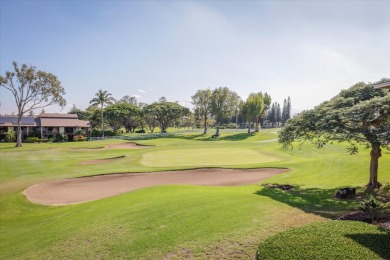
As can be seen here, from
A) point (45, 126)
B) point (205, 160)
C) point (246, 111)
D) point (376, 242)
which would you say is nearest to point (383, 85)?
point (376, 242)

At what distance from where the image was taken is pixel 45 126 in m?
80.9

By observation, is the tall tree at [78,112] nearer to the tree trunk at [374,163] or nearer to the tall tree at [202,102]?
the tall tree at [202,102]

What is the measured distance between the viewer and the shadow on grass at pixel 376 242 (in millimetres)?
7680

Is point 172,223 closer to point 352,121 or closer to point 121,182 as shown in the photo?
point 352,121

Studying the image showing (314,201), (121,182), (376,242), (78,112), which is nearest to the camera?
(376,242)

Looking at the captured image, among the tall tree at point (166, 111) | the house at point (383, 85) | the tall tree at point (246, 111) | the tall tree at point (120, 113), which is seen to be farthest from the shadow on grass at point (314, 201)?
the tall tree at point (120, 113)

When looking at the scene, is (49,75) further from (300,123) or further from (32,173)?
(300,123)

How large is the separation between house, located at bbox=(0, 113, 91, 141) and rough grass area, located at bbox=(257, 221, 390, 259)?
80.3m

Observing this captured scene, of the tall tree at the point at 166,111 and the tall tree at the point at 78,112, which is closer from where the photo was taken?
the tall tree at the point at 166,111

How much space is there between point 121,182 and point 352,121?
20.1 meters

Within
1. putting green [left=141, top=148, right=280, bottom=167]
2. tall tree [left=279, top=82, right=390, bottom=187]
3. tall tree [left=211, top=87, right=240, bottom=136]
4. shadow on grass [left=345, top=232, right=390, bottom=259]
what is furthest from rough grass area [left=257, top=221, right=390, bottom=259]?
tall tree [left=211, top=87, right=240, bottom=136]

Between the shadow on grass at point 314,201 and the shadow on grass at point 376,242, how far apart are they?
11.3ft

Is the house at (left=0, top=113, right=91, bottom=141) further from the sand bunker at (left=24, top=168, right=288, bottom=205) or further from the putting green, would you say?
the sand bunker at (left=24, top=168, right=288, bottom=205)

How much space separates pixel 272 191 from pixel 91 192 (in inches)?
595
